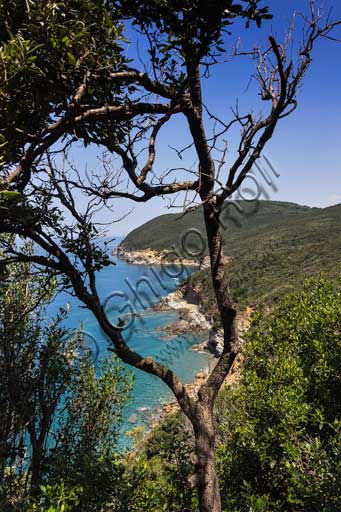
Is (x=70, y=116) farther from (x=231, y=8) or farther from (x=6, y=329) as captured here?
(x=6, y=329)

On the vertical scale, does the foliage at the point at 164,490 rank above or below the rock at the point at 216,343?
above

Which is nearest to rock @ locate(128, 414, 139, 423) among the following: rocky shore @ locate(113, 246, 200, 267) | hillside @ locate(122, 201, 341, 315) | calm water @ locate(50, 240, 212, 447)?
calm water @ locate(50, 240, 212, 447)

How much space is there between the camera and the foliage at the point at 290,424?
4.15 meters

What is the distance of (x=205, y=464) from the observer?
3736 millimetres

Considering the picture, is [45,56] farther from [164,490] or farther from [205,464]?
[164,490]

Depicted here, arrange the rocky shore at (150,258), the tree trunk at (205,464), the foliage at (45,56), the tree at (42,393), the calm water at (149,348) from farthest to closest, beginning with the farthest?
the rocky shore at (150,258)
the calm water at (149,348)
the tree at (42,393)
the tree trunk at (205,464)
the foliage at (45,56)

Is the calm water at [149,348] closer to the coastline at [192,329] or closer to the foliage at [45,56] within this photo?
the coastline at [192,329]

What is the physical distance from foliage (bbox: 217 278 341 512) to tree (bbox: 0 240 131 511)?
2351mm

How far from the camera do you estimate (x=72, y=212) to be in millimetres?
4172

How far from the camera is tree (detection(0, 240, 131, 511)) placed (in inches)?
220

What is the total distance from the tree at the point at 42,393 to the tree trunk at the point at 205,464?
182 centimetres

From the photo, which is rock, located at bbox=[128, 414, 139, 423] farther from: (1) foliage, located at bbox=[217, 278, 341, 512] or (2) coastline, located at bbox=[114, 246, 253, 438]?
(1) foliage, located at bbox=[217, 278, 341, 512]

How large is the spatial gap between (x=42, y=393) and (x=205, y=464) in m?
4.15

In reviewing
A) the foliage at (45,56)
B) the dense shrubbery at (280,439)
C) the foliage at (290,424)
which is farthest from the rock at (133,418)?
the foliage at (45,56)
